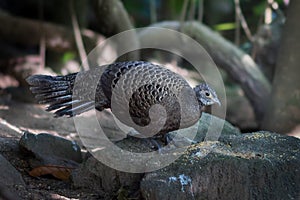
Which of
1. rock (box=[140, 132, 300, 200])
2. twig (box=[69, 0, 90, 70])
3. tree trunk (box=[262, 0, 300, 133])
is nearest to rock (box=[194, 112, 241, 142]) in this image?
rock (box=[140, 132, 300, 200])

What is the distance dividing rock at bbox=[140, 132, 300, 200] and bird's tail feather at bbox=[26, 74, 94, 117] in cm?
113

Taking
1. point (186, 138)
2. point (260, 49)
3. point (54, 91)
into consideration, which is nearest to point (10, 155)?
point (54, 91)

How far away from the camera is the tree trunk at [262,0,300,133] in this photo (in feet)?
20.9

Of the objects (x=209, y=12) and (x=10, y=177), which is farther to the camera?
(x=209, y=12)

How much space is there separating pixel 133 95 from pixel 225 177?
1077 mm

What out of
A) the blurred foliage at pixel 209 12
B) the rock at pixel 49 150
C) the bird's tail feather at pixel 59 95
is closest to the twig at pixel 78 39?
the blurred foliage at pixel 209 12

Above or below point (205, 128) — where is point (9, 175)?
above

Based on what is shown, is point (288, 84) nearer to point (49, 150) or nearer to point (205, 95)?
point (205, 95)

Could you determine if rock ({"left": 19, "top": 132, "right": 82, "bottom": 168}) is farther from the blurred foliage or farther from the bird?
the blurred foliage

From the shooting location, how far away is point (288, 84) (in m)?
6.48

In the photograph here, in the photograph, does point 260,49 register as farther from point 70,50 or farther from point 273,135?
point 273,135

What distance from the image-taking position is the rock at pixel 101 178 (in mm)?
3715

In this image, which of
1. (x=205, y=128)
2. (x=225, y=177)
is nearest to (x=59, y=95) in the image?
(x=205, y=128)

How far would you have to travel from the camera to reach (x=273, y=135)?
13.3 feet
